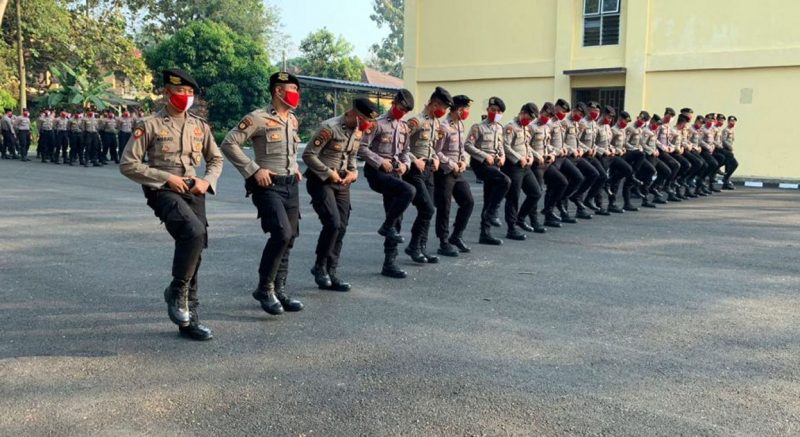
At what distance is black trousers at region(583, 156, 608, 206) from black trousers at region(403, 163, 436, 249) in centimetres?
454

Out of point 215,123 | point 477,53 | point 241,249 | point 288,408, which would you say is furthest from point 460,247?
point 215,123

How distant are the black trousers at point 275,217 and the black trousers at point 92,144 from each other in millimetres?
18829

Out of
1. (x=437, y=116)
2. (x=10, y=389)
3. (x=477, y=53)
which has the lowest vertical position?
(x=10, y=389)

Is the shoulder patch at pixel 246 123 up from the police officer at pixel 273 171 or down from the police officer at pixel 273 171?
up

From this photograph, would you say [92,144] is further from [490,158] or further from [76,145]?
[490,158]

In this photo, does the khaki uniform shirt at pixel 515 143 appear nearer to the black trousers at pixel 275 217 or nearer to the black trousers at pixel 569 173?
the black trousers at pixel 569 173

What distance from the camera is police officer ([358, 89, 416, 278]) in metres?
7.27

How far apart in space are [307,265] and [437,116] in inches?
86.9

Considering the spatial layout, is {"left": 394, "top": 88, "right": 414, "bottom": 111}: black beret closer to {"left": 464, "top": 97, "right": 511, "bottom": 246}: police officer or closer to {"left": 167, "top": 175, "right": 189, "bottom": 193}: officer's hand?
{"left": 464, "top": 97, "right": 511, "bottom": 246}: police officer

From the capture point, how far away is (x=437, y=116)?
8031 millimetres

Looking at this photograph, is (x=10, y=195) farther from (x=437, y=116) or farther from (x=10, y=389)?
(x=10, y=389)

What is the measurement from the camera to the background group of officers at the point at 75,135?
22.5 m

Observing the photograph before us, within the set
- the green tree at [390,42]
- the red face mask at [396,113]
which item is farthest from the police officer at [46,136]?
the green tree at [390,42]

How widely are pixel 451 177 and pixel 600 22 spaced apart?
48.8 ft
